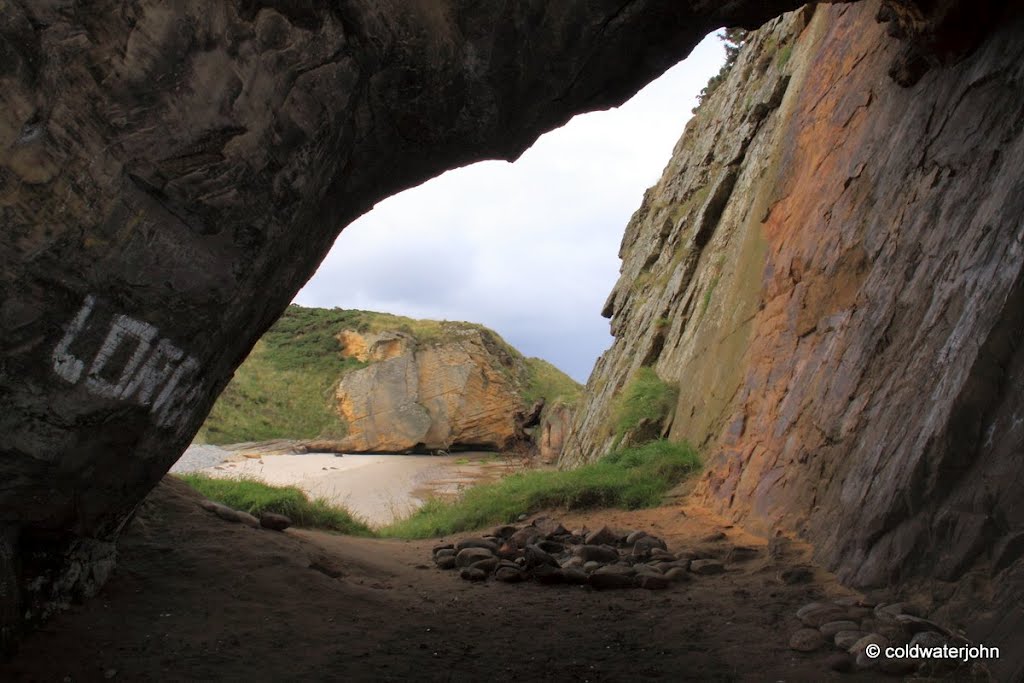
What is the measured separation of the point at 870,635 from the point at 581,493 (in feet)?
20.4

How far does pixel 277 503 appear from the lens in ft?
28.9

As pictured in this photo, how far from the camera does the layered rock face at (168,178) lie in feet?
10.8

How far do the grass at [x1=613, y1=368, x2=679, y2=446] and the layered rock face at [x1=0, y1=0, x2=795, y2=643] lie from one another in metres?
8.10

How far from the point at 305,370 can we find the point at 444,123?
96.4ft

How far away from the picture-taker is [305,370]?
108ft

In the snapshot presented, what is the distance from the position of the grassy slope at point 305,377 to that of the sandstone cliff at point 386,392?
0.05 metres

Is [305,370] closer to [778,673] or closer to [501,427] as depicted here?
[501,427]

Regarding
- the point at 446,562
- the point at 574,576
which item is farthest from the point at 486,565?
the point at 574,576

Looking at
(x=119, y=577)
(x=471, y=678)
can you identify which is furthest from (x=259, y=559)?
(x=471, y=678)

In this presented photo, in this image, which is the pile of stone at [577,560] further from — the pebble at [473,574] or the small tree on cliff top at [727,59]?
the small tree on cliff top at [727,59]

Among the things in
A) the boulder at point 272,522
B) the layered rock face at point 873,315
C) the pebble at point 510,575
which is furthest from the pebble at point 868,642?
the boulder at point 272,522

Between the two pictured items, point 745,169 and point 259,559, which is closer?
point 259,559

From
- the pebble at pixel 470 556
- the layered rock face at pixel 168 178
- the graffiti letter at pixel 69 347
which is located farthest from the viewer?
the pebble at pixel 470 556

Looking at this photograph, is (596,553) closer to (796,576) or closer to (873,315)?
(796,576)
